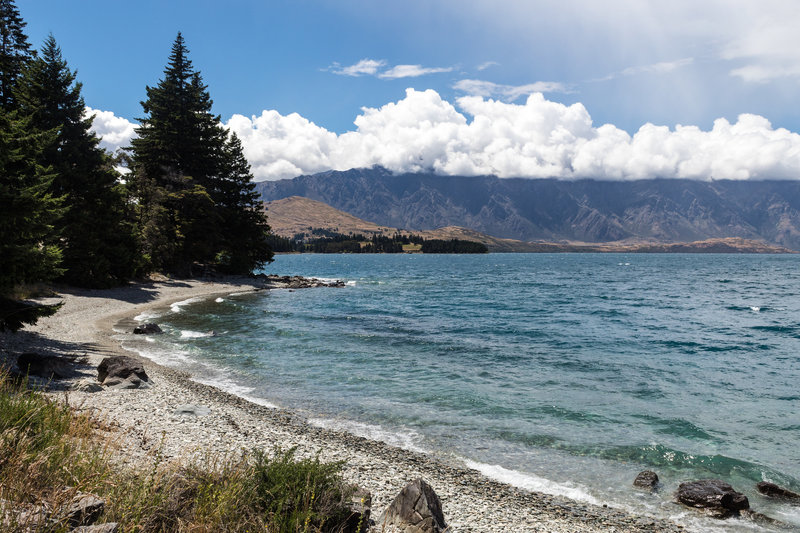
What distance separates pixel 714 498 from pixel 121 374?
2112 cm

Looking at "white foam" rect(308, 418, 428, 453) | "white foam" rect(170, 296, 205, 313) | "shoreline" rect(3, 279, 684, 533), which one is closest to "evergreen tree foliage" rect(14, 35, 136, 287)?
"white foam" rect(170, 296, 205, 313)

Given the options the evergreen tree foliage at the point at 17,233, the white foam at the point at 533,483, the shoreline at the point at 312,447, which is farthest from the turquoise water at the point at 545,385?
the evergreen tree foliage at the point at 17,233

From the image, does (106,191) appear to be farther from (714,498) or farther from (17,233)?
(714,498)

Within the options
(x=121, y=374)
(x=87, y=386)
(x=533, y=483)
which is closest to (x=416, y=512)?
(x=533, y=483)

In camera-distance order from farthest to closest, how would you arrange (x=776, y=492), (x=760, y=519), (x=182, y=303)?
(x=182, y=303) < (x=776, y=492) < (x=760, y=519)

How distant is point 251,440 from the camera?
44.8 ft

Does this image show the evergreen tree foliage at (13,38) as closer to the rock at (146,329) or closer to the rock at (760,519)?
the rock at (146,329)

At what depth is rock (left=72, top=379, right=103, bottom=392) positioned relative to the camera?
15.8 m

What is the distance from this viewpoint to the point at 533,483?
41.5 ft

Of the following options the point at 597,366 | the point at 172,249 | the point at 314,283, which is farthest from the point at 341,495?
the point at 314,283

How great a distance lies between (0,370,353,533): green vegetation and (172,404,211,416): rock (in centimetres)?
759

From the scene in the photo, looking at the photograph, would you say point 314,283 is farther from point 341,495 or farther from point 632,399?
point 341,495

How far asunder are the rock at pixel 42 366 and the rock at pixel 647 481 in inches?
800

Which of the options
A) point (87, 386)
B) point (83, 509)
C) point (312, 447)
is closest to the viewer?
point (83, 509)
